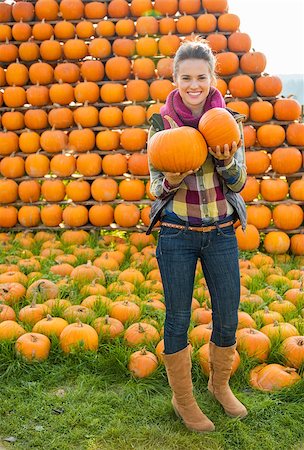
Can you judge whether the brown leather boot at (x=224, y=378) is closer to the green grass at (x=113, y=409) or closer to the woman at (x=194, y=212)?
the green grass at (x=113, y=409)

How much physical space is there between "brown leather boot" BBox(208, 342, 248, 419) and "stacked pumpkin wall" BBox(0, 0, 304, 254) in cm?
277

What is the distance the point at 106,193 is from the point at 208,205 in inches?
132

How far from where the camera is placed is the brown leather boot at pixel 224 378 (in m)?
2.65

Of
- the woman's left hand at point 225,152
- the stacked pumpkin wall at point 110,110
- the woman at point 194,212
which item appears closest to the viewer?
the woman's left hand at point 225,152

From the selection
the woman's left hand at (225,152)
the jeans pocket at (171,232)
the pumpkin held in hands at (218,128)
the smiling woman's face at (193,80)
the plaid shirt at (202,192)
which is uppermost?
the smiling woman's face at (193,80)

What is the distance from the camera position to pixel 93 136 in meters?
5.83

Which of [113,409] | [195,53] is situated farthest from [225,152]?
[113,409]

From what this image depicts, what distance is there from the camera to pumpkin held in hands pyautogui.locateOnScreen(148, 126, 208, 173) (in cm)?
227

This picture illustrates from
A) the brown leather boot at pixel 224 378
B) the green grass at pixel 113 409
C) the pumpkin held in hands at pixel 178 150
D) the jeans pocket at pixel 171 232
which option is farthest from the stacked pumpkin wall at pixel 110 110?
the pumpkin held in hands at pixel 178 150

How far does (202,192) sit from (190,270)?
0.35 meters

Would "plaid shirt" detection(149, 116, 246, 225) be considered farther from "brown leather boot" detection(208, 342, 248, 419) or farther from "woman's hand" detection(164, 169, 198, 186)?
"brown leather boot" detection(208, 342, 248, 419)

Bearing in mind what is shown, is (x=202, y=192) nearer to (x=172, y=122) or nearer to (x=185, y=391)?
(x=172, y=122)

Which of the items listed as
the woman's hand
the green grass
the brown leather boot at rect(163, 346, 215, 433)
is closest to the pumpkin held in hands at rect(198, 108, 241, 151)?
the woman's hand

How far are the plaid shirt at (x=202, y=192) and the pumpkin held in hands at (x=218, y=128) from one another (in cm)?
11
